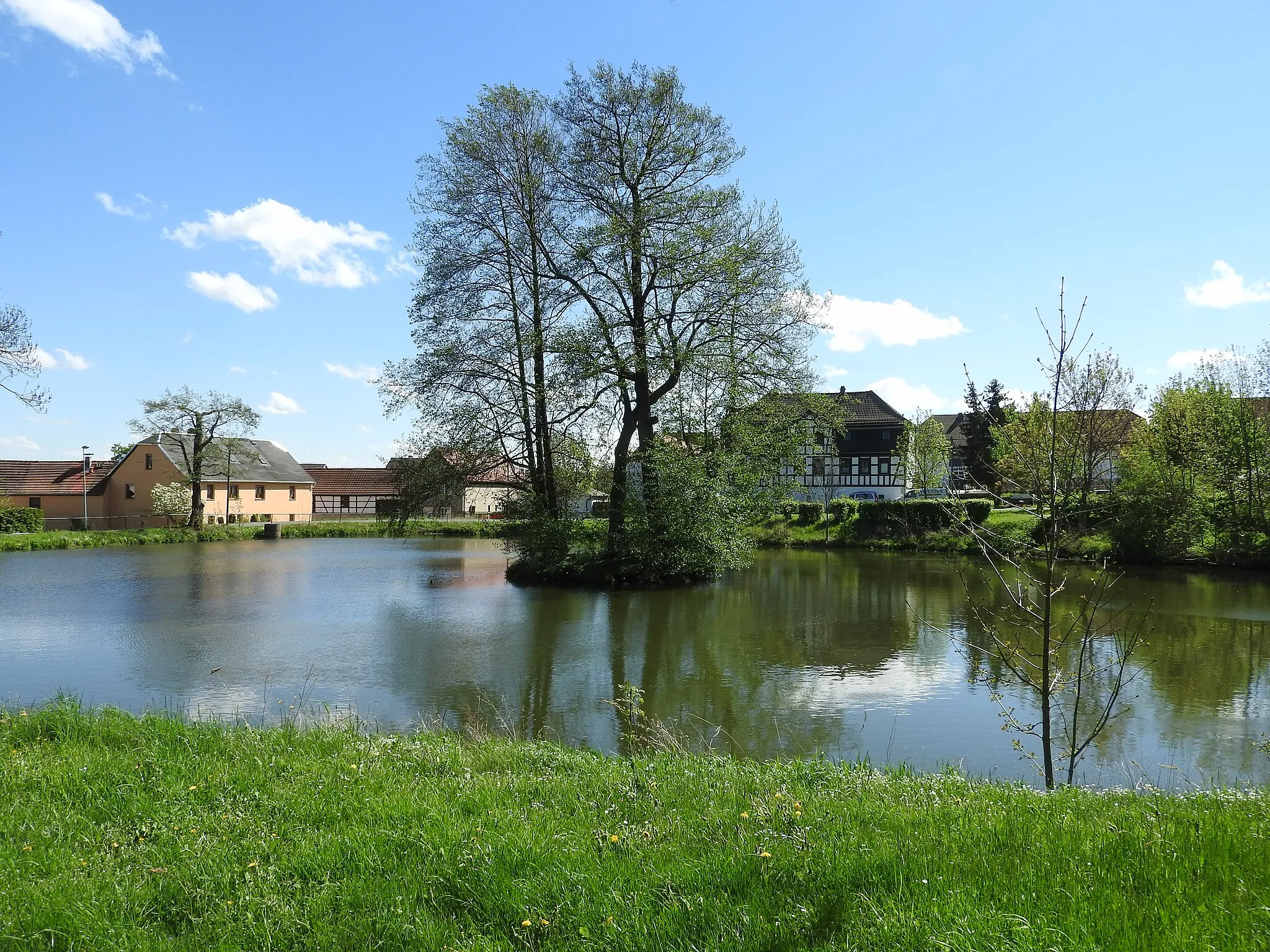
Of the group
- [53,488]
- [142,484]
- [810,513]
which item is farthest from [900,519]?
[53,488]

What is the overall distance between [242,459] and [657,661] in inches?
1727

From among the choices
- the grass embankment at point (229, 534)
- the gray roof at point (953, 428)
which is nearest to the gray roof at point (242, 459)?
the grass embankment at point (229, 534)

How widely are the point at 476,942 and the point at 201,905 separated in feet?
4.18

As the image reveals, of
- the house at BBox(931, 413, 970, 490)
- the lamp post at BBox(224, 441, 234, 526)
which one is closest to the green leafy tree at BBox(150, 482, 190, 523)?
the lamp post at BBox(224, 441, 234, 526)

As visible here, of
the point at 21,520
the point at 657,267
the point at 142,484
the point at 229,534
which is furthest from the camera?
the point at 142,484

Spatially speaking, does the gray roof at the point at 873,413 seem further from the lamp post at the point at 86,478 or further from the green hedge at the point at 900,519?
the lamp post at the point at 86,478

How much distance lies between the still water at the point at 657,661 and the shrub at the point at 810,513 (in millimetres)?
14682

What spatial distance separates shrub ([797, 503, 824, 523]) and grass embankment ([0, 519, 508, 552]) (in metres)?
13.9

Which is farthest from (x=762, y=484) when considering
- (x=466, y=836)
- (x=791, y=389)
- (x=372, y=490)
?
(x=372, y=490)

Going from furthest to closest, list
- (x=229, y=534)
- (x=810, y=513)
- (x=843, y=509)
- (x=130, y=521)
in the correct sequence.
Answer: (x=130, y=521)
(x=229, y=534)
(x=810, y=513)
(x=843, y=509)

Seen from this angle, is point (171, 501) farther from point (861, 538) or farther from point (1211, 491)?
point (1211, 491)

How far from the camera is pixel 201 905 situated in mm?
3438

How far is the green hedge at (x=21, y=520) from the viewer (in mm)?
36406

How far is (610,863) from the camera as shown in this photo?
142 inches
